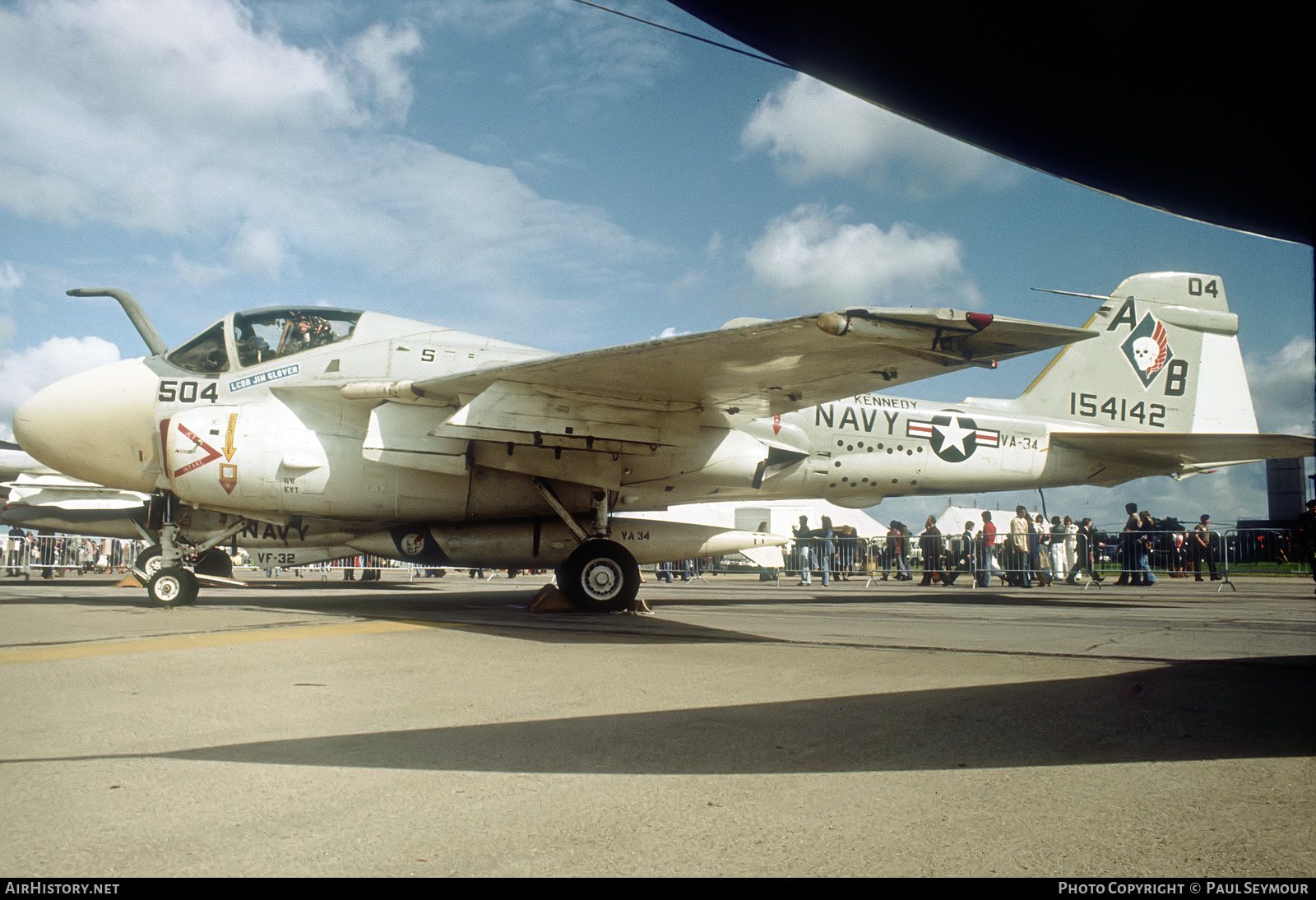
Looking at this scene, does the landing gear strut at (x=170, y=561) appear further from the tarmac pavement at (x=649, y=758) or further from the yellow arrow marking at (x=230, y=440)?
the tarmac pavement at (x=649, y=758)

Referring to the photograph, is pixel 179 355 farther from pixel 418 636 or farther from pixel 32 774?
pixel 32 774

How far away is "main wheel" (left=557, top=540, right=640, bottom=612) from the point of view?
7902 millimetres

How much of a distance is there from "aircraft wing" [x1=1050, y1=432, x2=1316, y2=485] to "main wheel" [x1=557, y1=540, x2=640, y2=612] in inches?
283

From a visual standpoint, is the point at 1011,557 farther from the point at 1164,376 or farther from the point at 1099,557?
the point at 1164,376

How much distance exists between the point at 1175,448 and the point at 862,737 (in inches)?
414

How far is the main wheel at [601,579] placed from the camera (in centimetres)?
790

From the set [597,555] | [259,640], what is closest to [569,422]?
[597,555]

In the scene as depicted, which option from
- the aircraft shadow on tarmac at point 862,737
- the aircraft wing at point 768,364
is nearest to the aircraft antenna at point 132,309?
the aircraft wing at point 768,364

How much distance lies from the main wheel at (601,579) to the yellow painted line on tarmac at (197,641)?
1.76 m

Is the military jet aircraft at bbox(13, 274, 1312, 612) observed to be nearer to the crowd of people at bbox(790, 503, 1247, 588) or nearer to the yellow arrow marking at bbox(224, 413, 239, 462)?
the yellow arrow marking at bbox(224, 413, 239, 462)

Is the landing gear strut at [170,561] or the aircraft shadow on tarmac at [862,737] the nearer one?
the aircraft shadow on tarmac at [862,737]

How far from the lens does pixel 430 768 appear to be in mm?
2402

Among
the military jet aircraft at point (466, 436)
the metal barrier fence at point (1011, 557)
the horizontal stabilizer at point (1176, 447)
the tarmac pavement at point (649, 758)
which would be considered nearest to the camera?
the tarmac pavement at point (649, 758)
